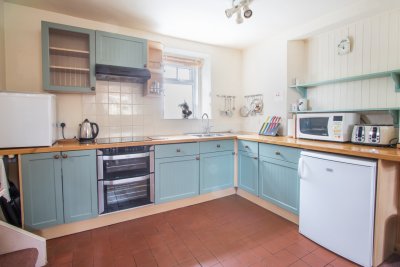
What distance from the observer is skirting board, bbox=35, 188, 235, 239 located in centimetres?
196

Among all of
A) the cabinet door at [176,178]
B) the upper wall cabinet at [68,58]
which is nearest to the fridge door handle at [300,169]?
the cabinet door at [176,178]

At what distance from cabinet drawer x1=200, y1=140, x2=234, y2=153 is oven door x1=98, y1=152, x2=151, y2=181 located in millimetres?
713

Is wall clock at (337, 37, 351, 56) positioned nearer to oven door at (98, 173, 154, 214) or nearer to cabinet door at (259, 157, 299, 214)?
cabinet door at (259, 157, 299, 214)

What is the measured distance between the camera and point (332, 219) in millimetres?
1703

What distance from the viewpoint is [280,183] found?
2.28 metres

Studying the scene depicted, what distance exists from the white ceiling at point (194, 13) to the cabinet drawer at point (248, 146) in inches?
58.1

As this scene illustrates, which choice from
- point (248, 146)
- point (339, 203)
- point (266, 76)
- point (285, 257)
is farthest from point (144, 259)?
point (266, 76)

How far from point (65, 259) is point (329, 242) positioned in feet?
7.08

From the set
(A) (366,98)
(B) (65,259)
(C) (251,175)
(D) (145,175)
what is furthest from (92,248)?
(A) (366,98)

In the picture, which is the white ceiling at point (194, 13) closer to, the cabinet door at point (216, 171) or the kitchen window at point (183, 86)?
the kitchen window at point (183, 86)

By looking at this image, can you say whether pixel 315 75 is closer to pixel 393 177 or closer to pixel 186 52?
pixel 393 177

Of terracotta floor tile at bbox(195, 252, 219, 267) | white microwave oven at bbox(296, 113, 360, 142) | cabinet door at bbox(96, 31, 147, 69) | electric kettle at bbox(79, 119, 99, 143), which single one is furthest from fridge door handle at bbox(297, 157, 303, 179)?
electric kettle at bbox(79, 119, 99, 143)

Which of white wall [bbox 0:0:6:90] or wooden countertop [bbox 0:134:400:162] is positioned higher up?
white wall [bbox 0:0:6:90]

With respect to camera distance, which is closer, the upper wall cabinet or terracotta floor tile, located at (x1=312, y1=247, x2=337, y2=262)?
terracotta floor tile, located at (x1=312, y1=247, x2=337, y2=262)
